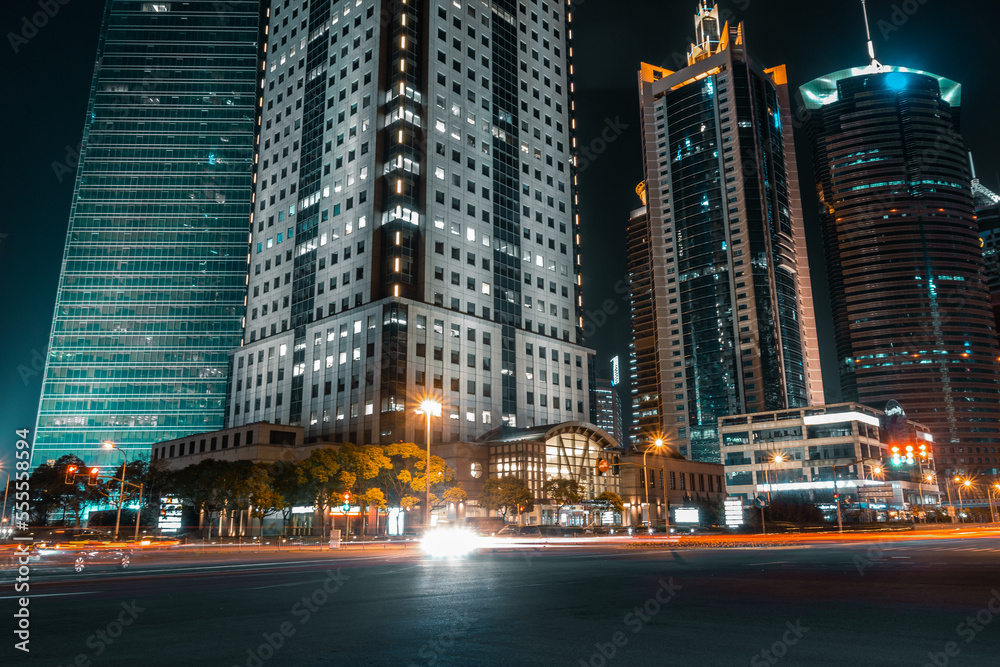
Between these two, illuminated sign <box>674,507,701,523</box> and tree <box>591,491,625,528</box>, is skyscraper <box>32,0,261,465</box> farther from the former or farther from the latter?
illuminated sign <box>674,507,701,523</box>

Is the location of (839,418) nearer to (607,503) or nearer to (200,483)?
(607,503)

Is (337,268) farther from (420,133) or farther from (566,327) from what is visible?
(566,327)

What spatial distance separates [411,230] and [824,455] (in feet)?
339

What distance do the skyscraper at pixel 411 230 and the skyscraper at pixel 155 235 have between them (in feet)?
100

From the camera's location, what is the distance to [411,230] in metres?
104

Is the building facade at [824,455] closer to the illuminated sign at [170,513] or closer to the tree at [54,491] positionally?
the illuminated sign at [170,513]

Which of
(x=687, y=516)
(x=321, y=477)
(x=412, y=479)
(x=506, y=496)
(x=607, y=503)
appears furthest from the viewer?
(x=607, y=503)

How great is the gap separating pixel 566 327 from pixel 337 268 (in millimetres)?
42057

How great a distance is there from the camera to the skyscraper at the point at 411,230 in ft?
336

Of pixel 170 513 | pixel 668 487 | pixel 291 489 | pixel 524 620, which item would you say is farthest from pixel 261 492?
pixel 668 487

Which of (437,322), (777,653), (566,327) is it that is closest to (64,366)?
(437,322)

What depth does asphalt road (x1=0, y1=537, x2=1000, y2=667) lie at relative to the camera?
934 centimetres

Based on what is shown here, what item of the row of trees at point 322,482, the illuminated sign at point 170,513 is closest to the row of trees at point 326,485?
the row of trees at point 322,482

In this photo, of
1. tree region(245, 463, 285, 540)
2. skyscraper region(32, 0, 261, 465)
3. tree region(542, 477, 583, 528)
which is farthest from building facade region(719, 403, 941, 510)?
skyscraper region(32, 0, 261, 465)
